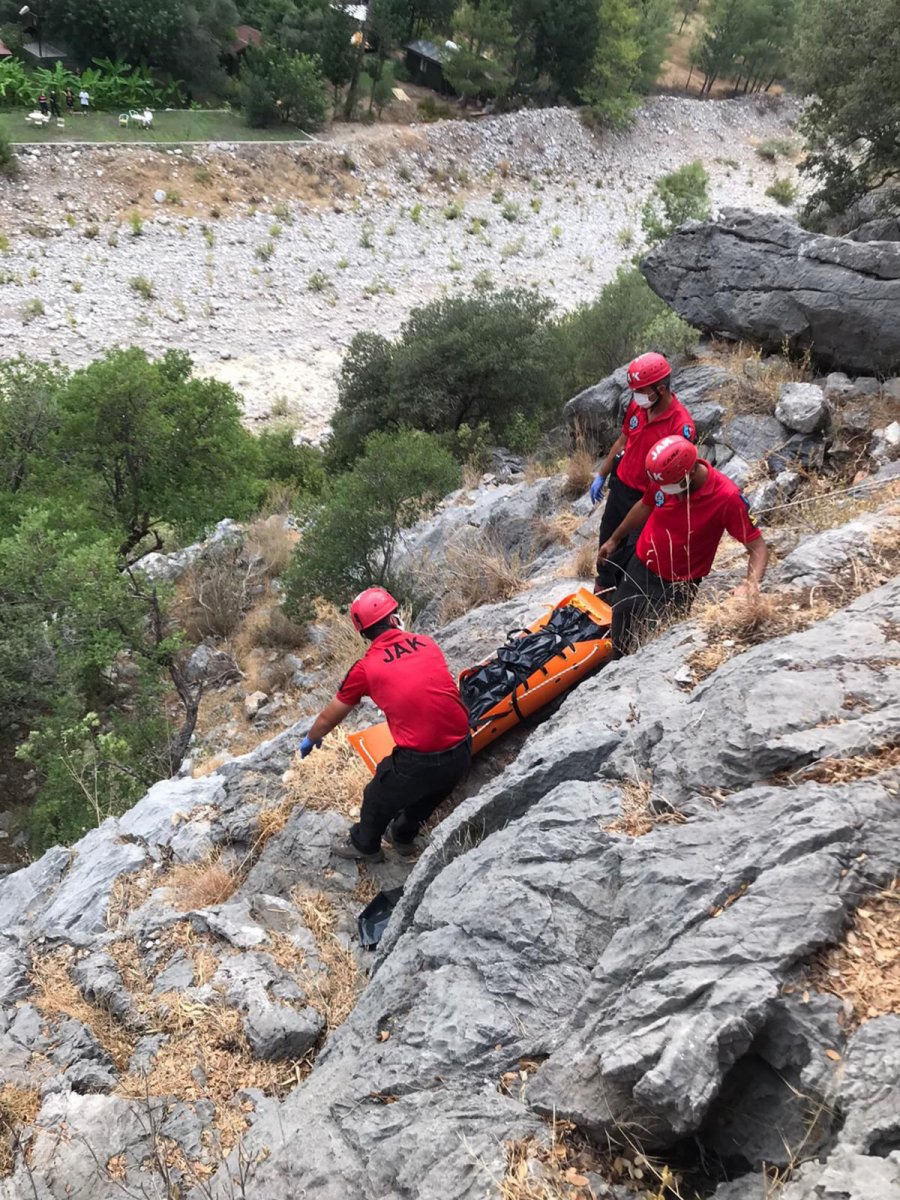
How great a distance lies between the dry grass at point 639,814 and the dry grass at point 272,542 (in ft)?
33.6

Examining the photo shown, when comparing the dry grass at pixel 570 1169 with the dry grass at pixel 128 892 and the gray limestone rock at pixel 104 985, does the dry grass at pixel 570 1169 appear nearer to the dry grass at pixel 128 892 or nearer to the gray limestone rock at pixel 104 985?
the gray limestone rock at pixel 104 985

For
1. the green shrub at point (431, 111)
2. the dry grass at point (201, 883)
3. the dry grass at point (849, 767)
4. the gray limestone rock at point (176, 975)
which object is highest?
the green shrub at point (431, 111)

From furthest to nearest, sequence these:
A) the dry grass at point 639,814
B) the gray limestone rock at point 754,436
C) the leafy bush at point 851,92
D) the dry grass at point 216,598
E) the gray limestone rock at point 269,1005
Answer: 1. the leafy bush at point 851,92
2. the dry grass at point 216,598
3. the gray limestone rock at point 754,436
4. the gray limestone rock at point 269,1005
5. the dry grass at point 639,814

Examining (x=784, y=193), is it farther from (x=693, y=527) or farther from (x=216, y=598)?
(x=693, y=527)

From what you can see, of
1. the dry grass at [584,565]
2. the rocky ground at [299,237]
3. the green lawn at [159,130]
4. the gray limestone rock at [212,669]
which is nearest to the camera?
the dry grass at [584,565]

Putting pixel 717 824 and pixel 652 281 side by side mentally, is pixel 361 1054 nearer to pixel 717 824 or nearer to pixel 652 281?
pixel 717 824

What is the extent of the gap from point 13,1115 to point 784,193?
48457mm

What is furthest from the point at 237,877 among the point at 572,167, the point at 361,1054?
the point at 572,167

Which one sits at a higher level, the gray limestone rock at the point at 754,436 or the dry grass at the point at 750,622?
the dry grass at the point at 750,622

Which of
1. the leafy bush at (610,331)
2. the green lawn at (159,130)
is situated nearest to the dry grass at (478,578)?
the leafy bush at (610,331)

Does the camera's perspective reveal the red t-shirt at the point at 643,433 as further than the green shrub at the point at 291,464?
No

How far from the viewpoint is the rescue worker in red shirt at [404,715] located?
4793 millimetres

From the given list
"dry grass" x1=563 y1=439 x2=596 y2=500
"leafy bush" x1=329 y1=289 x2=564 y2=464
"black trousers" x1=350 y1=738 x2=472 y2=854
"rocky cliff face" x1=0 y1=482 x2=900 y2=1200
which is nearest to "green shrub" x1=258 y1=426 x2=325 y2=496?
"leafy bush" x1=329 y1=289 x2=564 y2=464

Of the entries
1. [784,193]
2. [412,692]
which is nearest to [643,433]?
[412,692]
